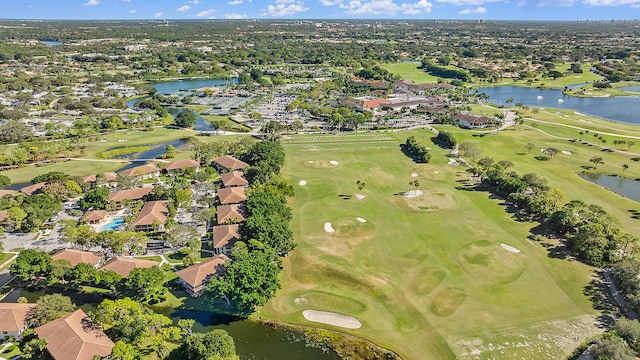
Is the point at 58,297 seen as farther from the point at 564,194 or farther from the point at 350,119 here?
the point at 350,119

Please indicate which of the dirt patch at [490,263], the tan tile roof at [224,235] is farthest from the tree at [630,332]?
the tan tile roof at [224,235]

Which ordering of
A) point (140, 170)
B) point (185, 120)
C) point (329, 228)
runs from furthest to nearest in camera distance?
point (185, 120)
point (140, 170)
point (329, 228)

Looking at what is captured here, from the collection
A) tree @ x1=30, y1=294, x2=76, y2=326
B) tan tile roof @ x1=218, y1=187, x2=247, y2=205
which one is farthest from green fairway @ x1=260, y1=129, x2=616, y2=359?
tree @ x1=30, y1=294, x2=76, y2=326

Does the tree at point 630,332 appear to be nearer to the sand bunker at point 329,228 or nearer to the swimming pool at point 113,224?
the sand bunker at point 329,228

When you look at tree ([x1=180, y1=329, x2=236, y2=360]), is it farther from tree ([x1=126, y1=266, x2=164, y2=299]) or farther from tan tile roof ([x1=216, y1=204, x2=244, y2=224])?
tan tile roof ([x1=216, y1=204, x2=244, y2=224])

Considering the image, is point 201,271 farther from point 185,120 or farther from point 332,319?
point 185,120

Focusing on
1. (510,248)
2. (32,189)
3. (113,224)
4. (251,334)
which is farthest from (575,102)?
(32,189)

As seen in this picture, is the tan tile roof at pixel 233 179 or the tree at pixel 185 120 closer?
the tan tile roof at pixel 233 179
